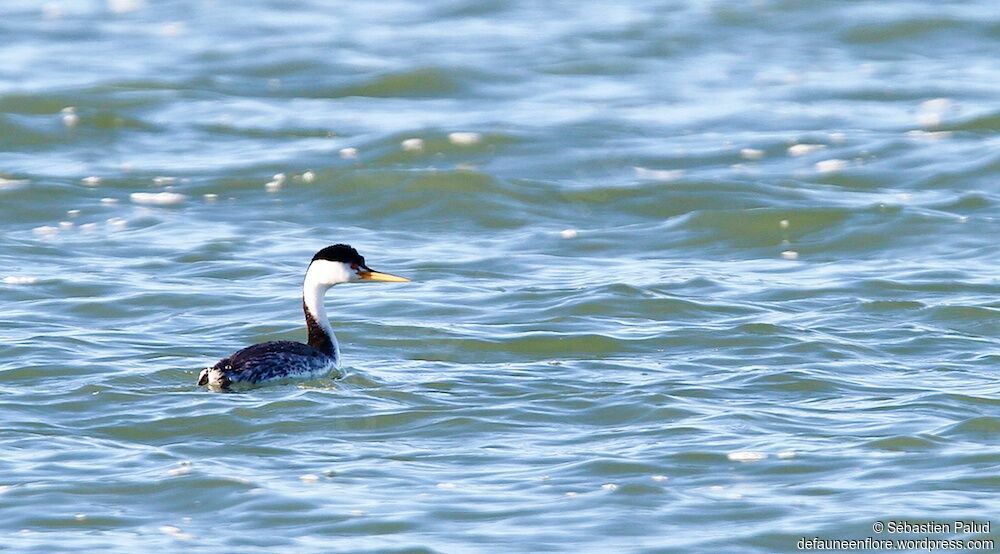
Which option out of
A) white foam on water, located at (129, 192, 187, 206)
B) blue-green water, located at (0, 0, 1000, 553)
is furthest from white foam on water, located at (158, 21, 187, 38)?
white foam on water, located at (129, 192, 187, 206)

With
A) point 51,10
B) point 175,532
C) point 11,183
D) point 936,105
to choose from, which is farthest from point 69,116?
point 175,532

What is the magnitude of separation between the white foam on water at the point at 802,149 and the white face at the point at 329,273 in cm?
732

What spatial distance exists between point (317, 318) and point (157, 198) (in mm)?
5391

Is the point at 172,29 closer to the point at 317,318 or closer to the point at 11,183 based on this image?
the point at 11,183

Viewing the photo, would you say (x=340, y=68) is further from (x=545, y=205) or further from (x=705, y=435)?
(x=705, y=435)

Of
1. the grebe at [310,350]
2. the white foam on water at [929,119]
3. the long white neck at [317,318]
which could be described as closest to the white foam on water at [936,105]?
the white foam on water at [929,119]

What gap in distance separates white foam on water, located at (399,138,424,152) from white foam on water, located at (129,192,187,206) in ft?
8.33

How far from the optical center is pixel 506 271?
15.0 metres

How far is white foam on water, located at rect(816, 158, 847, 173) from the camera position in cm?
1800

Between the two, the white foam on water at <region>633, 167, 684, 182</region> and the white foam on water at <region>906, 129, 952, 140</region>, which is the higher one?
the white foam on water at <region>906, 129, 952, 140</region>

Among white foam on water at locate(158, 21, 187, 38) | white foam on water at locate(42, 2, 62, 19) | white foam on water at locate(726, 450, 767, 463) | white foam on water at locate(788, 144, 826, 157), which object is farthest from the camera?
white foam on water at locate(42, 2, 62, 19)

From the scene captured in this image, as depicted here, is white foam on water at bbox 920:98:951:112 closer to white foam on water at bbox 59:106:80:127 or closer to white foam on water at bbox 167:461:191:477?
white foam on water at bbox 59:106:80:127

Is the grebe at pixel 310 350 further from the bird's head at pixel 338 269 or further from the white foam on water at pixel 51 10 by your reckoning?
the white foam on water at pixel 51 10

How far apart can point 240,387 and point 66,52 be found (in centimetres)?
1395
